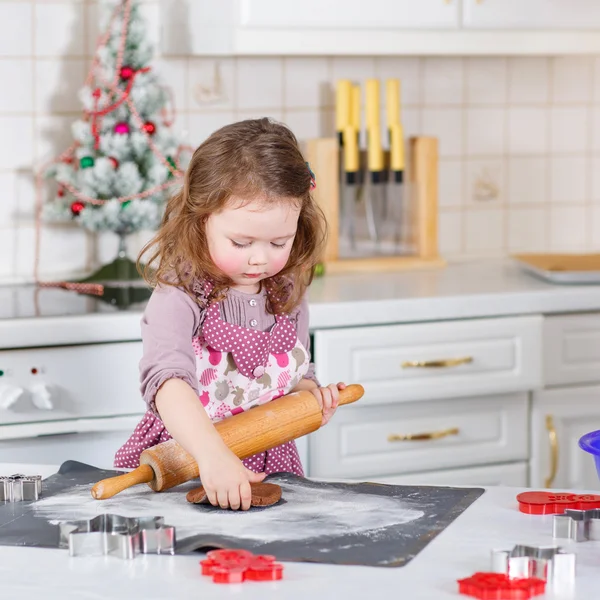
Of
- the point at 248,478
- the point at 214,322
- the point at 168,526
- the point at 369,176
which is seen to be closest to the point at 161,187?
the point at 369,176

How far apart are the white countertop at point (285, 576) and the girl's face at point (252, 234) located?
1.30ft

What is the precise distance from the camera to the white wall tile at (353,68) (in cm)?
257

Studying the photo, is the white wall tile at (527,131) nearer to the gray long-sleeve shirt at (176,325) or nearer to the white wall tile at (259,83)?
the white wall tile at (259,83)

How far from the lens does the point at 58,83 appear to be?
238 centimetres

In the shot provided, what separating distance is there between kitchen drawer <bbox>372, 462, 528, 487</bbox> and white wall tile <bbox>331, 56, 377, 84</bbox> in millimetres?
981

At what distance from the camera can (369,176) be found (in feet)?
8.21

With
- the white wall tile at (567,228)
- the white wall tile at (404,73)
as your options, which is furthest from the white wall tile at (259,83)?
the white wall tile at (567,228)

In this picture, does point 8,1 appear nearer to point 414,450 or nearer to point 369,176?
point 369,176

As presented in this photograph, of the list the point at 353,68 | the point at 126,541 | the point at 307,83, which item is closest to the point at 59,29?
the point at 307,83

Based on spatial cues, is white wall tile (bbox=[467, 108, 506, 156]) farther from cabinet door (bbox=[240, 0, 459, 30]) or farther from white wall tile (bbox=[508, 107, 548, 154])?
cabinet door (bbox=[240, 0, 459, 30])

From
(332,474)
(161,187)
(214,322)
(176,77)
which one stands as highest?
(176,77)

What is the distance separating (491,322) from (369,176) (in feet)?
1.82

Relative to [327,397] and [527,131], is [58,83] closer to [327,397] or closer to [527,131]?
[527,131]

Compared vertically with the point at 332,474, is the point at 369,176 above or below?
above
